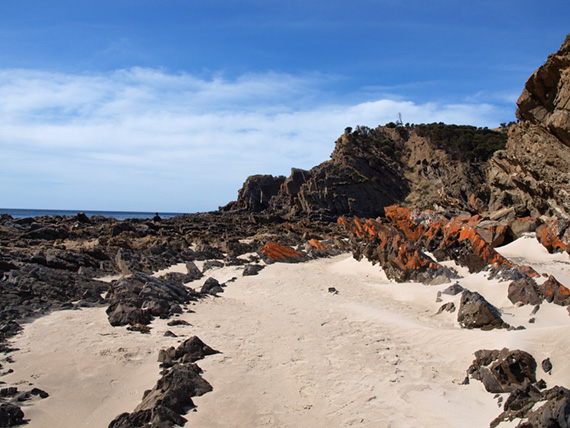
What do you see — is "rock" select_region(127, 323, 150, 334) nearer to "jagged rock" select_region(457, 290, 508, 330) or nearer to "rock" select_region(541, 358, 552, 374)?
"jagged rock" select_region(457, 290, 508, 330)

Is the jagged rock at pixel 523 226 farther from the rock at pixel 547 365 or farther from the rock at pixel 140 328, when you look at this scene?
the rock at pixel 140 328

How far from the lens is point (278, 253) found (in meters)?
17.7

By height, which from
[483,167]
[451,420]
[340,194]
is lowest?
[451,420]

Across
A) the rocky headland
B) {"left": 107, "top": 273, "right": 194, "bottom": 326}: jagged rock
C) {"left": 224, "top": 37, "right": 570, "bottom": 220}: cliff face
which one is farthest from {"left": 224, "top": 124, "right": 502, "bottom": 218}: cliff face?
{"left": 107, "top": 273, "right": 194, "bottom": 326}: jagged rock

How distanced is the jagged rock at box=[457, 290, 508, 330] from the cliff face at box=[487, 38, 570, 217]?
849 centimetres

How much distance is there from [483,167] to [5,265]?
165 ft

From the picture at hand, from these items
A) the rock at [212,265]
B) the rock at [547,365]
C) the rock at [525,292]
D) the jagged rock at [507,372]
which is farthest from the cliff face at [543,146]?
the rock at [212,265]

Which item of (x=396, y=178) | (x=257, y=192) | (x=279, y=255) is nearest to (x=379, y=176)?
(x=396, y=178)

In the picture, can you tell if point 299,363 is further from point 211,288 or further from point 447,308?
point 211,288

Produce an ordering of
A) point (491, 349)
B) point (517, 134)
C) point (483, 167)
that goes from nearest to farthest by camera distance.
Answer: point (491, 349) < point (517, 134) < point (483, 167)

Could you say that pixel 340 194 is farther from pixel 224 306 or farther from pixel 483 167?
pixel 224 306

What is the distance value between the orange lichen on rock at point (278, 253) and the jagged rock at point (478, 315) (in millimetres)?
9859

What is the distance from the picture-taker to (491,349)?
629 cm

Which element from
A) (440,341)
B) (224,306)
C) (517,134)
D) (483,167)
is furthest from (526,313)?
(483,167)
